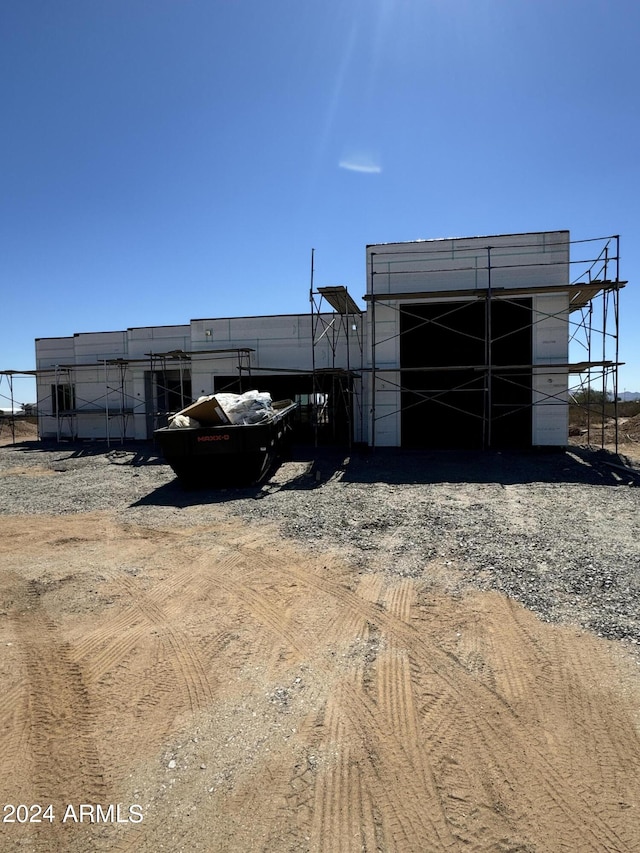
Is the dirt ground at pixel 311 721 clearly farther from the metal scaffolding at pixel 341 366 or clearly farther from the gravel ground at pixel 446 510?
the metal scaffolding at pixel 341 366

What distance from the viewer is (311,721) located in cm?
306

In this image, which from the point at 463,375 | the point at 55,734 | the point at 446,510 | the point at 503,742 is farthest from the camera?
the point at 463,375

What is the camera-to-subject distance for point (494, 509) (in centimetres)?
826

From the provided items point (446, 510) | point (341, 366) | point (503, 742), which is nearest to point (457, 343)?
point (341, 366)

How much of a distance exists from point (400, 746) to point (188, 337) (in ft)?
64.8

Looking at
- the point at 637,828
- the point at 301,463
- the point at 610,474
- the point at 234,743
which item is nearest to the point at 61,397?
the point at 301,463

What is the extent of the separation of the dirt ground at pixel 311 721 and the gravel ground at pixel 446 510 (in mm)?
631

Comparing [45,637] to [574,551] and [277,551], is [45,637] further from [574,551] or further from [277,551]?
[574,551]

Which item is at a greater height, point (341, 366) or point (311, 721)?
point (341, 366)

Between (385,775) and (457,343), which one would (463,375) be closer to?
(457,343)

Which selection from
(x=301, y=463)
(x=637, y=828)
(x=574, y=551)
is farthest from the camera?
(x=301, y=463)

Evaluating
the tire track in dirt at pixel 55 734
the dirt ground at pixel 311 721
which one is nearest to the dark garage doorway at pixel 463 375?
the dirt ground at pixel 311 721

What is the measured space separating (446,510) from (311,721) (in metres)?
5.60

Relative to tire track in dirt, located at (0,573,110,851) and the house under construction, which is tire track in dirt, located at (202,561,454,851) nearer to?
tire track in dirt, located at (0,573,110,851)
